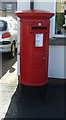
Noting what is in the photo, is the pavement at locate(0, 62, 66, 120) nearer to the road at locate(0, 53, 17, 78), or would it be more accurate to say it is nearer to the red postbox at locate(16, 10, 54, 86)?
the red postbox at locate(16, 10, 54, 86)

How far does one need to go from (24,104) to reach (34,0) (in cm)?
239

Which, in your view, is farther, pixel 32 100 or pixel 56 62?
pixel 56 62

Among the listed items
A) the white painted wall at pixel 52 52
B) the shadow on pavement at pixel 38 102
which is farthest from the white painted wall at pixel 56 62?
the shadow on pavement at pixel 38 102

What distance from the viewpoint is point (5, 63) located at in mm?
6883

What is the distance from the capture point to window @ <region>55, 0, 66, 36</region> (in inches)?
192

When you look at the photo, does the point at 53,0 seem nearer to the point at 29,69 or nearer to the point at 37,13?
the point at 37,13

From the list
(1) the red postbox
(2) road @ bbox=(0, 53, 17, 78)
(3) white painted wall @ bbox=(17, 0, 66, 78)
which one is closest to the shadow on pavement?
(1) the red postbox

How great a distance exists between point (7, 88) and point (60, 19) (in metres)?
2.13

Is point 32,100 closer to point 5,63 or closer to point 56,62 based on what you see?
point 56,62

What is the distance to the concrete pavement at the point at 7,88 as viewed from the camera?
3.78 meters

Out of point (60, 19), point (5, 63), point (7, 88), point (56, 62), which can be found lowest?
point (7, 88)

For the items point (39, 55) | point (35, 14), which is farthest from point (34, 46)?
point (35, 14)

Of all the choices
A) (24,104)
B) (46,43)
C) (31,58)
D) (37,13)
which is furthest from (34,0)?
(24,104)

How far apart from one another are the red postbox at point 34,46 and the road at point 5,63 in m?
1.36
